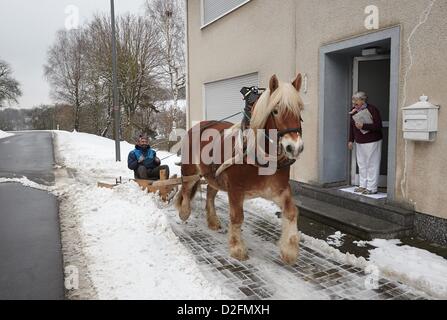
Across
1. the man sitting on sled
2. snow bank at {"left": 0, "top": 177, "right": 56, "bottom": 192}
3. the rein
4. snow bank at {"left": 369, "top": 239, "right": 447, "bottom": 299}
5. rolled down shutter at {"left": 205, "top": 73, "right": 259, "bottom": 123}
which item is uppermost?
rolled down shutter at {"left": 205, "top": 73, "right": 259, "bottom": 123}

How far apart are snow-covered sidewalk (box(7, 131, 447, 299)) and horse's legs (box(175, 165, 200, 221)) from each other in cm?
20

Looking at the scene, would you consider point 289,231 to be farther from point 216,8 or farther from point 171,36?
point 171,36

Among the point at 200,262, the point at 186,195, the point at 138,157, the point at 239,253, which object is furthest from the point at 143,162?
the point at 239,253

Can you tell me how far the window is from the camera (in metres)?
9.62

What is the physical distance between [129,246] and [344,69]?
15.5 ft

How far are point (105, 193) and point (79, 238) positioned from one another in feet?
7.15

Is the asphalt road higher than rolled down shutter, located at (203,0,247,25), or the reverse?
rolled down shutter, located at (203,0,247,25)

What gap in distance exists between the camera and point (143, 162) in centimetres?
725

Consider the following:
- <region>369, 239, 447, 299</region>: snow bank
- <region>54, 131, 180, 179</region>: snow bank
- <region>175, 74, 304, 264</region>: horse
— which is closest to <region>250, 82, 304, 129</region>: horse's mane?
<region>175, 74, 304, 264</region>: horse

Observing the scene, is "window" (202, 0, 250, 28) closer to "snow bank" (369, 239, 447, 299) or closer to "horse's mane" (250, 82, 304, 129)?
"horse's mane" (250, 82, 304, 129)

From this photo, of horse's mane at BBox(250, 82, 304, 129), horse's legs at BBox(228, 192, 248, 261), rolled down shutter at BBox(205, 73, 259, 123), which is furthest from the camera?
rolled down shutter at BBox(205, 73, 259, 123)

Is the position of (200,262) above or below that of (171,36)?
below

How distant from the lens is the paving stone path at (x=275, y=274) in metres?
3.49
